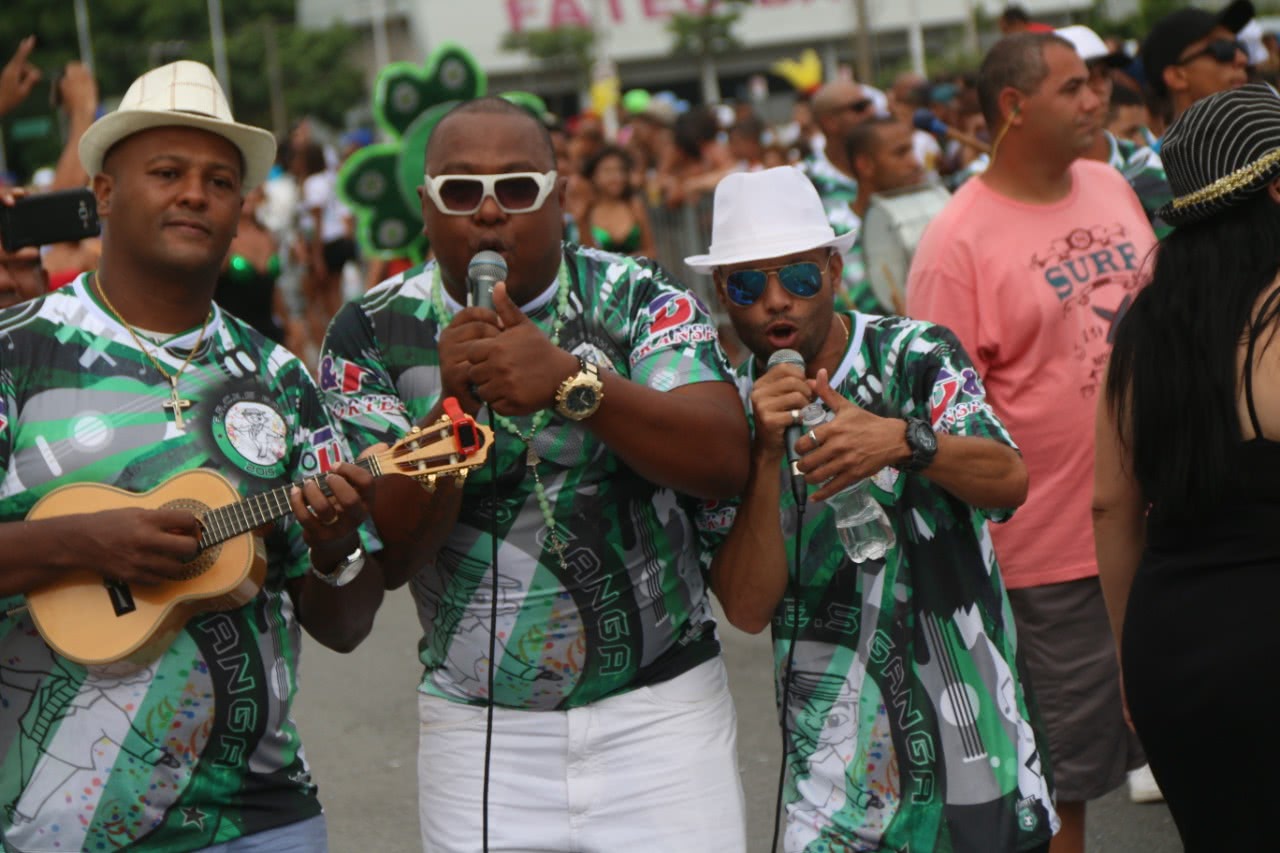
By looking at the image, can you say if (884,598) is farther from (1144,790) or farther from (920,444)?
(1144,790)

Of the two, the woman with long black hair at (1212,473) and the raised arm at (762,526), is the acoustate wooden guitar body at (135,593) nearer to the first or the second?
the raised arm at (762,526)

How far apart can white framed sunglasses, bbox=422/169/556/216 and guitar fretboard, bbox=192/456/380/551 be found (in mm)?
563

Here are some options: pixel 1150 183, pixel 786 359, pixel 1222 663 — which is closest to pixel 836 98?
pixel 1150 183

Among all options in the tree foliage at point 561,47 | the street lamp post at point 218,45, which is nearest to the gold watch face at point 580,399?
the tree foliage at point 561,47

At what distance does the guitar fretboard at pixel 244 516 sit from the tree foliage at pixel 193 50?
2491 inches

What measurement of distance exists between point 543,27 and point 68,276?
63.5 meters

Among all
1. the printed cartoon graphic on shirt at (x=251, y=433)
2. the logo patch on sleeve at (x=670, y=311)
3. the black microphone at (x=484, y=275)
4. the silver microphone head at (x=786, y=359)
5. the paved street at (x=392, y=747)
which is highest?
the black microphone at (x=484, y=275)

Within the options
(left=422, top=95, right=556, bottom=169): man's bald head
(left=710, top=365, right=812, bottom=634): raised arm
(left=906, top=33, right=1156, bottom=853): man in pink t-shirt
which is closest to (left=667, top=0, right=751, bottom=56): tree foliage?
(left=906, top=33, right=1156, bottom=853): man in pink t-shirt

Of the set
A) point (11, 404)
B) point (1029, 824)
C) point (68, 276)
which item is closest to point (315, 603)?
point (11, 404)

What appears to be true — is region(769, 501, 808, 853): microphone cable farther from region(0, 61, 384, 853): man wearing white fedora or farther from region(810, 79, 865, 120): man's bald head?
region(810, 79, 865, 120): man's bald head

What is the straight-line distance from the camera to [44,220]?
5.07 m

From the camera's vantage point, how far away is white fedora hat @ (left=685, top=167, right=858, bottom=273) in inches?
154

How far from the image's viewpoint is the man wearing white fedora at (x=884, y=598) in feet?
12.4

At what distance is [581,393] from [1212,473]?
46.2 inches
